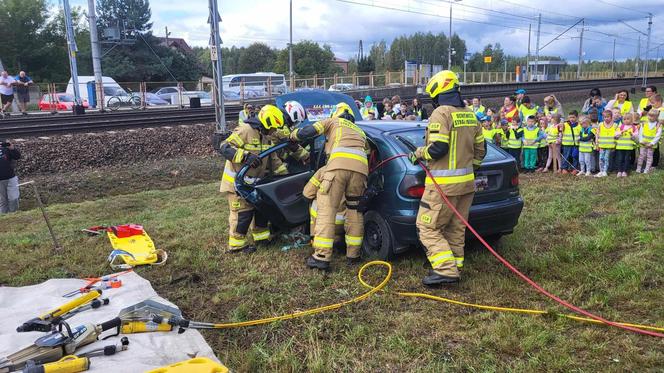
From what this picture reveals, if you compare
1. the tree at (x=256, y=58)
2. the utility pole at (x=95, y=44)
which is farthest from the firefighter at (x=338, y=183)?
the tree at (x=256, y=58)

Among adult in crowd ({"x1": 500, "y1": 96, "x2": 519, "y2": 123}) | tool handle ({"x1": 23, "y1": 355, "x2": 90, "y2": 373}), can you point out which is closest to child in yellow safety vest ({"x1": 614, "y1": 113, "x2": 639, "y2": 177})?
adult in crowd ({"x1": 500, "y1": 96, "x2": 519, "y2": 123})

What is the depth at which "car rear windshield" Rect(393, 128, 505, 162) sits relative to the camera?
520cm

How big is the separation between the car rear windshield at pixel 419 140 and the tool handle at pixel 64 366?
11.2 ft

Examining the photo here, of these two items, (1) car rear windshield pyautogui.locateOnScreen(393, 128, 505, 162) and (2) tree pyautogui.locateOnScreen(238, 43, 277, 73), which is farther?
(2) tree pyautogui.locateOnScreen(238, 43, 277, 73)

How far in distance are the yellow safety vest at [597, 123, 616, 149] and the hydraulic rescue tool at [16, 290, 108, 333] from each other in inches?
329

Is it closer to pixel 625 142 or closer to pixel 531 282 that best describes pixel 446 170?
pixel 531 282

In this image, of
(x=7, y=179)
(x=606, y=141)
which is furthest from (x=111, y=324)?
(x=606, y=141)

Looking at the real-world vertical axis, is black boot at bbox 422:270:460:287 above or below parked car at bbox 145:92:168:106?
below

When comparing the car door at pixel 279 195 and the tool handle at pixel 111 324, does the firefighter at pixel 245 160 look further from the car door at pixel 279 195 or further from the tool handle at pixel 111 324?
the tool handle at pixel 111 324

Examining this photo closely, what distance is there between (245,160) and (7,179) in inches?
264

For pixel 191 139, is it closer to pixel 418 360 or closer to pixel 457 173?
pixel 457 173

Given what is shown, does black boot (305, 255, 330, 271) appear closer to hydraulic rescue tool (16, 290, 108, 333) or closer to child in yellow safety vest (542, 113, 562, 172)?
hydraulic rescue tool (16, 290, 108, 333)

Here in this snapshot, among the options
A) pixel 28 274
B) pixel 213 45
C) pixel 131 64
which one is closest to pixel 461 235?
pixel 28 274

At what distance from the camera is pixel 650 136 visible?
859 cm
